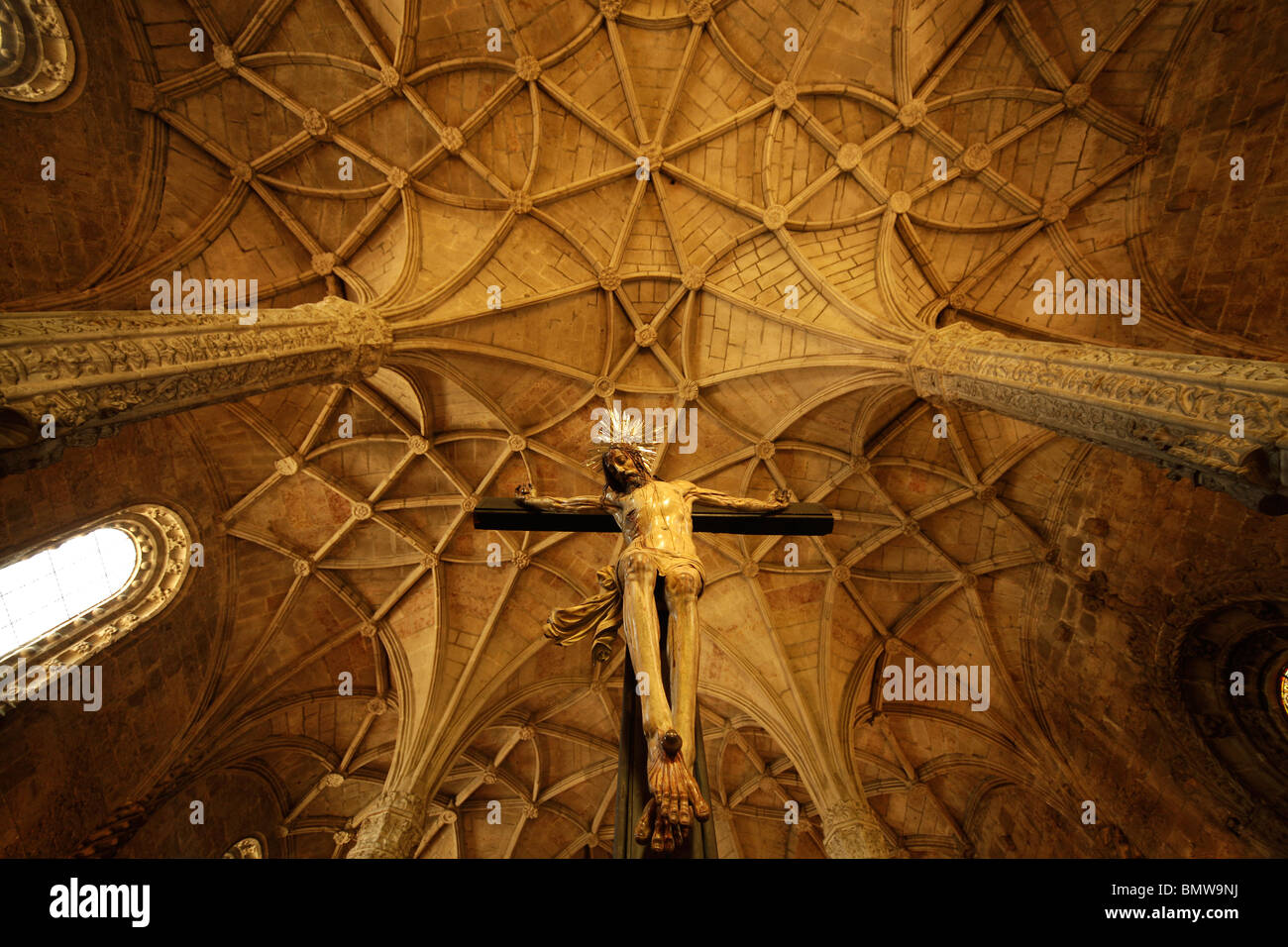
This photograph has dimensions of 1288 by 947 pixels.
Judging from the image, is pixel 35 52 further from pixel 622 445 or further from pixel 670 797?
pixel 670 797

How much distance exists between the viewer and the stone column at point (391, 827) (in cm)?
1104

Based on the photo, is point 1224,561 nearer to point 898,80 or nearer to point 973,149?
point 973,149

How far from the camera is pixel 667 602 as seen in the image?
3711 mm

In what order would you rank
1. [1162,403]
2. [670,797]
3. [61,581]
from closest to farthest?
[670,797], [1162,403], [61,581]

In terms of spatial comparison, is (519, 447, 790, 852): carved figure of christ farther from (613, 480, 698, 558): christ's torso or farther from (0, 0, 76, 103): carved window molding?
(0, 0, 76, 103): carved window molding

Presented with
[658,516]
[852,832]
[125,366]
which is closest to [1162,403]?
[658,516]

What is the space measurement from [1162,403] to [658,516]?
15.6 feet

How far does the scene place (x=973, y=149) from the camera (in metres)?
12.6

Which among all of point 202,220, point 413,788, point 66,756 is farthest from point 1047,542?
point 66,756

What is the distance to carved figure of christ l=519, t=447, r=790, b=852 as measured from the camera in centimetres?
259

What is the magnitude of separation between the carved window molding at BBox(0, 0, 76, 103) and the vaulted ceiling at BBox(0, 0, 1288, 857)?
0.48 m

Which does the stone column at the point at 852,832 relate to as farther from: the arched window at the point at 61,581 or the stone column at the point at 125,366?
the arched window at the point at 61,581

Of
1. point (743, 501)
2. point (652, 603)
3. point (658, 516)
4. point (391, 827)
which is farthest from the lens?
point (391, 827)
